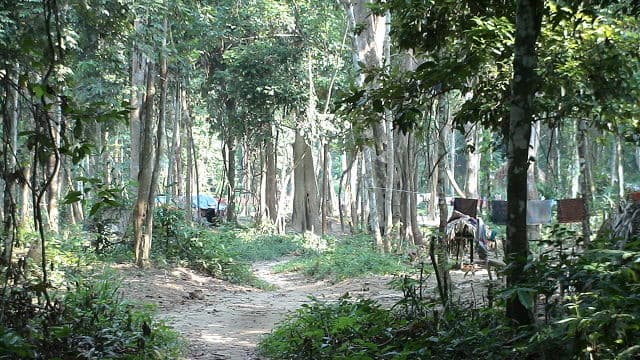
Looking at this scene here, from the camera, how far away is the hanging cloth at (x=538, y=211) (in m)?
13.2

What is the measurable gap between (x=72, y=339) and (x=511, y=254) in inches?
160

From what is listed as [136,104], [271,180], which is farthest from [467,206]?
[271,180]

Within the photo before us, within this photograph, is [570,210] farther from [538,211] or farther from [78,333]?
[78,333]

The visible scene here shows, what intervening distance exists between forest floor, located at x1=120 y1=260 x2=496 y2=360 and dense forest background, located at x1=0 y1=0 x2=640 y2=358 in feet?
3.43

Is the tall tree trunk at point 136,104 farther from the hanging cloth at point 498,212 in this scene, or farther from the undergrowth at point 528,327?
the undergrowth at point 528,327

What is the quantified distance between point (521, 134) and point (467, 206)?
34.7 ft

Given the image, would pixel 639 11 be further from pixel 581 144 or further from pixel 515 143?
pixel 581 144

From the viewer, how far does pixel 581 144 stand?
12.9 metres

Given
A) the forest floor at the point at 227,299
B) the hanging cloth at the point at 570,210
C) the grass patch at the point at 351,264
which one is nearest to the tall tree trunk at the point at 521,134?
the forest floor at the point at 227,299

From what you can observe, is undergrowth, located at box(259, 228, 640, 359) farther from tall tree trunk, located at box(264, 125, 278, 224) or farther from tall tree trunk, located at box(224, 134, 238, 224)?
tall tree trunk, located at box(224, 134, 238, 224)

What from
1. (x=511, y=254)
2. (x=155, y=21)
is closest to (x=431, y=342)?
(x=511, y=254)

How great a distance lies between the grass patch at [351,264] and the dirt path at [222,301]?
412mm

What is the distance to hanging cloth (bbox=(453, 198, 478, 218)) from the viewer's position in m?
15.4

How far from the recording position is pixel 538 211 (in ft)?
43.4
